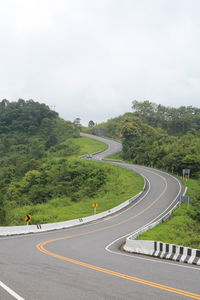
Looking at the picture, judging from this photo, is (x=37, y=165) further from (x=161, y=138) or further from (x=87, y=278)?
(x=87, y=278)

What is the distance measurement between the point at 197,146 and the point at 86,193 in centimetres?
2675

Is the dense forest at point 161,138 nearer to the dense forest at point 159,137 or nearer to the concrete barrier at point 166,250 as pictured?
the dense forest at point 159,137

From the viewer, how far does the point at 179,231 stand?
28.2 m

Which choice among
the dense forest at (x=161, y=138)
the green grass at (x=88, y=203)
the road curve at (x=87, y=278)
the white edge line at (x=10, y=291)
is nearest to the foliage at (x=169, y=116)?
the dense forest at (x=161, y=138)

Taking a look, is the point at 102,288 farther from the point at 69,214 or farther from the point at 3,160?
the point at 3,160

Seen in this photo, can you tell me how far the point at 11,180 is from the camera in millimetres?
59156

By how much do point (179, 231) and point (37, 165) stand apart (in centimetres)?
3964

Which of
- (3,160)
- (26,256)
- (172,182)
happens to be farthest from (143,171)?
(26,256)

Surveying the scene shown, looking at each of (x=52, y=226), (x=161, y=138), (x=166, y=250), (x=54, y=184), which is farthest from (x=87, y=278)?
(x=161, y=138)

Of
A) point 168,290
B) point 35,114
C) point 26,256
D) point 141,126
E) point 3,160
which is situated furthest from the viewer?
point 35,114

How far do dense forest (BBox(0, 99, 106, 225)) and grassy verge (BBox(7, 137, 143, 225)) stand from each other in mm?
1214

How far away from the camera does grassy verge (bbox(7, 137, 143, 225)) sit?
1564 inches

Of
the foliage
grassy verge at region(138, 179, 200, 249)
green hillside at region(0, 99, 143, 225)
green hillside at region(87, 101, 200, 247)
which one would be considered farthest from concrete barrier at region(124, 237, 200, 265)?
the foliage

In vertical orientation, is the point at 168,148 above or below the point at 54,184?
above
